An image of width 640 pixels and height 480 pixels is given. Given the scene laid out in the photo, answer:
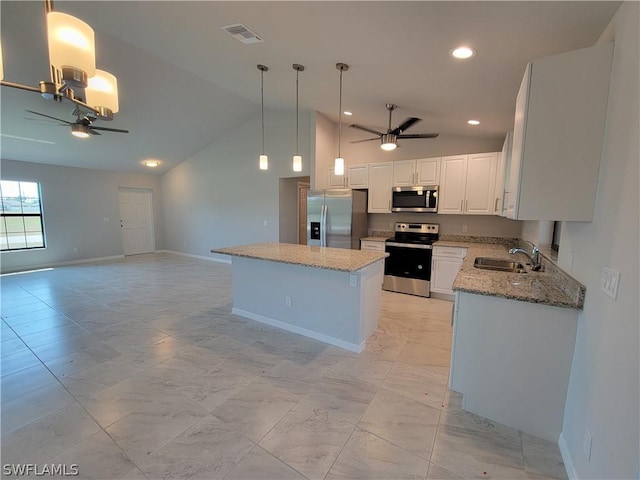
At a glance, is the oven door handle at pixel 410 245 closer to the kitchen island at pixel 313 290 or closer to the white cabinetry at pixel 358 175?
the white cabinetry at pixel 358 175

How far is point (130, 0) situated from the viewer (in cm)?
251

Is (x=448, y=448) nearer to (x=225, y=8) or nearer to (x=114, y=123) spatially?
(x=225, y=8)

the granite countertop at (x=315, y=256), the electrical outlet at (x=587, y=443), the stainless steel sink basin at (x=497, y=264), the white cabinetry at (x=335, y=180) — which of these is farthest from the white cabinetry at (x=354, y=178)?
the electrical outlet at (x=587, y=443)

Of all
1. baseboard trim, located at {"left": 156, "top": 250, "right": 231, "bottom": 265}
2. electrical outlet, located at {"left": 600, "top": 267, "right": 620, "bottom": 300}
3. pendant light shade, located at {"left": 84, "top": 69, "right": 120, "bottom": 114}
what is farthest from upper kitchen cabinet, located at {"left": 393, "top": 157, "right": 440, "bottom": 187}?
baseboard trim, located at {"left": 156, "top": 250, "right": 231, "bottom": 265}

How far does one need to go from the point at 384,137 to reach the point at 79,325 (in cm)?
456

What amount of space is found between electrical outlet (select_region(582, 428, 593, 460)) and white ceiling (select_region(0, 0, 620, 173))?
225 centimetres

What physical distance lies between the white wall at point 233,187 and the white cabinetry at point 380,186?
1.22 meters

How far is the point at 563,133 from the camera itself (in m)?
1.60

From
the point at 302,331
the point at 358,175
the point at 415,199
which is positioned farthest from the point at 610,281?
the point at 358,175

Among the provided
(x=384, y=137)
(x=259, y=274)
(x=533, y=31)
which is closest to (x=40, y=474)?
(x=259, y=274)

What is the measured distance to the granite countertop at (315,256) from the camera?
8.76 feet

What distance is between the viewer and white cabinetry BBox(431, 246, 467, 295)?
14.0ft

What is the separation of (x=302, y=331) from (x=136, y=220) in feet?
24.4

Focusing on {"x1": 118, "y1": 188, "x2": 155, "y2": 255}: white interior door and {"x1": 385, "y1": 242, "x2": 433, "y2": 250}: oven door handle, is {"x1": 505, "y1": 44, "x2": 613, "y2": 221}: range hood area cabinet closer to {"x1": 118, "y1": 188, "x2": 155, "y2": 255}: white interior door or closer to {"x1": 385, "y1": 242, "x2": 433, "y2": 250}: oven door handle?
{"x1": 385, "y1": 242, "x2": 433, "y2": 250}: oven door handle
